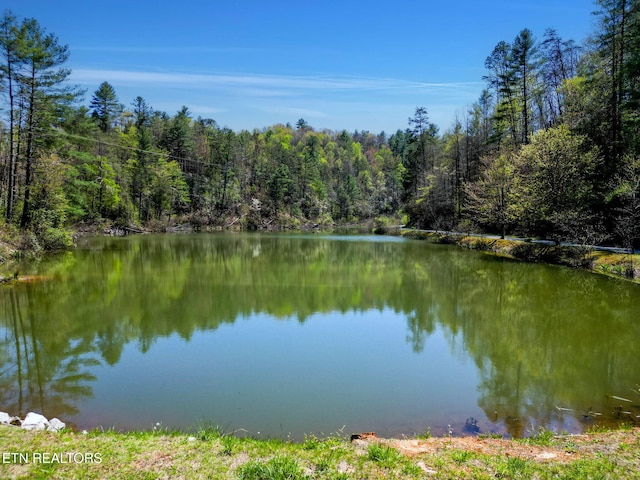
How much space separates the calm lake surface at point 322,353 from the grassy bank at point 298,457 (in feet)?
3.65

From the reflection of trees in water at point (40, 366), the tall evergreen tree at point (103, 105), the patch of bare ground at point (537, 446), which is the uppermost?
the tall evergreen tree at point (103, 105)

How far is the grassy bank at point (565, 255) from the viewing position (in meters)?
19.6

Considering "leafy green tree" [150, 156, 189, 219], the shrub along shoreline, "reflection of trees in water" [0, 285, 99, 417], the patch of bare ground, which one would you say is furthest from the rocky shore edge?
"leafy green tree" [150, 156, 189, 219]

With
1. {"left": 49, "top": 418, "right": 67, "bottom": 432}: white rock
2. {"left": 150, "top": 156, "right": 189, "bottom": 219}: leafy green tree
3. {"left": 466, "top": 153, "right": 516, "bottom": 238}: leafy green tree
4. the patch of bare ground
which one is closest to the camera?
the patch of bare ground

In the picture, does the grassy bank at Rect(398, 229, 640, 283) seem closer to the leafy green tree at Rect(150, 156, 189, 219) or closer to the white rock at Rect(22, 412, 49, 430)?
the white rock at Rect(22, 412, 49, 430)

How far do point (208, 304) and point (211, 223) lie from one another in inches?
2164

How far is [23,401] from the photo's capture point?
720 centimetres

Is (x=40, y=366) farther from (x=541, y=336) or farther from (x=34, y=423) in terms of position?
(x=541, y=336)

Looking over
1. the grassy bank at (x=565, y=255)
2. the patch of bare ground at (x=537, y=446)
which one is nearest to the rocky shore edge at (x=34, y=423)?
the patch of bare ground at (x=537, y=446)

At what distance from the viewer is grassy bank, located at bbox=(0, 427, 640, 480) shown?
4152 mm

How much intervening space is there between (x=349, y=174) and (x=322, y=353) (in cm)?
8060

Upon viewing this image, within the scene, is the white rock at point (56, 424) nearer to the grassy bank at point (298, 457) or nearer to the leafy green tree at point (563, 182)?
the grassy bank at point (298, 457)

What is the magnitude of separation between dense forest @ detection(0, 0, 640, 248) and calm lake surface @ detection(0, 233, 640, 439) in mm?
8744

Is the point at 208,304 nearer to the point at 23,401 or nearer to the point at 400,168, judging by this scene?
the point at 23,401
